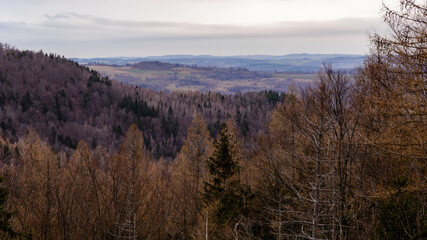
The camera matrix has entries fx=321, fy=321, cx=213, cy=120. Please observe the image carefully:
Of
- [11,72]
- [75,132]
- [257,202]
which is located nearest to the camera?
[257,202]

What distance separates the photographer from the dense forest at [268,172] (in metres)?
8.10

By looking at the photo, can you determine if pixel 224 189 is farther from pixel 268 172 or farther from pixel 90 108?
pixel 90 108

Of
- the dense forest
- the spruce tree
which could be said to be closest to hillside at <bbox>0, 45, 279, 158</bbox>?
the dense forest

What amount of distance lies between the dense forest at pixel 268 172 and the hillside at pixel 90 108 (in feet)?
6.01

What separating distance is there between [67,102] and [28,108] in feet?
55.2

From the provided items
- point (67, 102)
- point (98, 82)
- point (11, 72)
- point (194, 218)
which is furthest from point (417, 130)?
point (11, 72)

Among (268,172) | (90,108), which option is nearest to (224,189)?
(268,172)

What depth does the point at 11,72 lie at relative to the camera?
14938 centimetres

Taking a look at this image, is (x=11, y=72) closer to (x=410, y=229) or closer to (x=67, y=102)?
(x=67, y=102)

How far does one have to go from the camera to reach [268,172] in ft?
39.4

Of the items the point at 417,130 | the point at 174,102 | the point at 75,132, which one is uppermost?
the point at 417,130

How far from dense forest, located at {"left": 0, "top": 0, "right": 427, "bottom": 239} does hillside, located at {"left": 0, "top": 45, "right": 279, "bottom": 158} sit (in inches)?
72.1

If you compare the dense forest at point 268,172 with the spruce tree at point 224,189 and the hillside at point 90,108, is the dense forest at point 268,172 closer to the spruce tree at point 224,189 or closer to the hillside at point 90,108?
the spruce tree at point 224,189

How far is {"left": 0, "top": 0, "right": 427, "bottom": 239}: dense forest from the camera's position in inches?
319
